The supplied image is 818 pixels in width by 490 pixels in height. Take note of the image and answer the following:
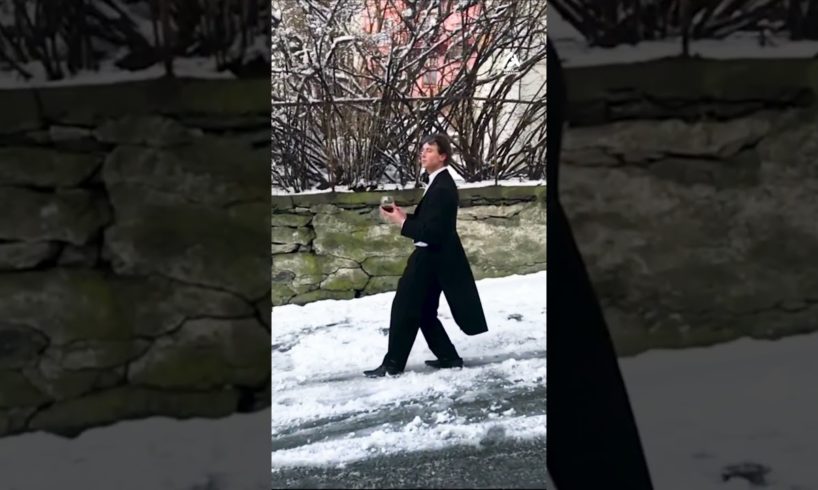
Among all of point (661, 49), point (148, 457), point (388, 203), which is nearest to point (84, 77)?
point (148, 457)

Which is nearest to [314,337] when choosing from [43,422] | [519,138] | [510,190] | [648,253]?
[510,190]

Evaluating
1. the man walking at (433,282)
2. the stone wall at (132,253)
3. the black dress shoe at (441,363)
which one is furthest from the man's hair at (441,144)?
the stone wall at (132,253)

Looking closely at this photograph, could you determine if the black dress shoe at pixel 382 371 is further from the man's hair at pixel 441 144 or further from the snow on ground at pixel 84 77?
the snow on ground at pixel 84 77

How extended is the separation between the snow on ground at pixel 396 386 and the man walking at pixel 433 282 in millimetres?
51

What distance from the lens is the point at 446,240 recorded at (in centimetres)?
286

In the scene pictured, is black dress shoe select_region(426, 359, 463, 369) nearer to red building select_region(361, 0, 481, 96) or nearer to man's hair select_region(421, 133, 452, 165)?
man's hair select_region(421, 133, 452, 165)

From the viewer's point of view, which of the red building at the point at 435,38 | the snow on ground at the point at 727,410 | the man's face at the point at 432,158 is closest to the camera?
the snow on ground at the point at 727,410

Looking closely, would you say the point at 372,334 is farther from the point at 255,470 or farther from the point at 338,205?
the point at 255,470

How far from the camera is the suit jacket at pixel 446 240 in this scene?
283cm

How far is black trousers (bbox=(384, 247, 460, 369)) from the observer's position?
113 inches

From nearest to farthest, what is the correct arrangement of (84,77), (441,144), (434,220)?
(84,77)
(434,220)
(441,144)

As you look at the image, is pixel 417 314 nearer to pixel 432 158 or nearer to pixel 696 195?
pixel 432 158

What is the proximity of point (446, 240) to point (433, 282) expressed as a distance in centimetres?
17

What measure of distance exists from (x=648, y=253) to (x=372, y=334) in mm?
1557
